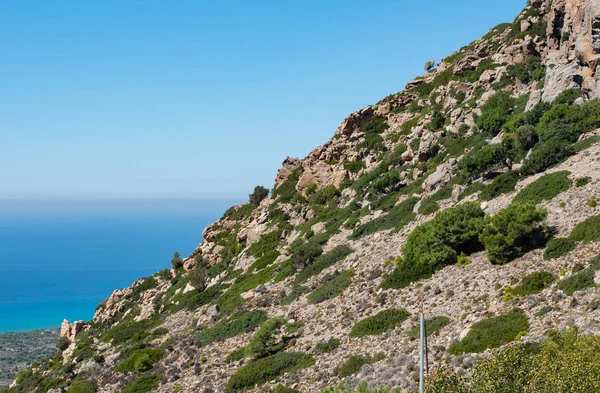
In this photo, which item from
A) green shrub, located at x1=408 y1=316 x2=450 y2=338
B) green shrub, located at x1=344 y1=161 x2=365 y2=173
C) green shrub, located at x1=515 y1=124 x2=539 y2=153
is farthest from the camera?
green shrub, located at x1=344 y1=161 x2=365 y2=173

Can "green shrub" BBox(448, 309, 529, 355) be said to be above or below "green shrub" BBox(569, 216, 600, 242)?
below

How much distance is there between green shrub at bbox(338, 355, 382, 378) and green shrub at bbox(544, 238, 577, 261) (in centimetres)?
933

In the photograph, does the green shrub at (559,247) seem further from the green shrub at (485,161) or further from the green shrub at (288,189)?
the green shrub at (288,189)

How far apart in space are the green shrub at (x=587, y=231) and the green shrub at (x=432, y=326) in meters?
7.40

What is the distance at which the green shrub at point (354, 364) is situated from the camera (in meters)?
18.3

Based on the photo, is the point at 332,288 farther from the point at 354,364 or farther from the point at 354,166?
the point at 354,166

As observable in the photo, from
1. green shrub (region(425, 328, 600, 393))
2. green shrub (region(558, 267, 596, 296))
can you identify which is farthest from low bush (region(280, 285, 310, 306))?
green shrub (region(425, 328, 600, 393))

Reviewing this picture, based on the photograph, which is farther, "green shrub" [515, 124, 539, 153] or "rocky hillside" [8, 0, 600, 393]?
"green shrub" [515, 124, 539, 153]

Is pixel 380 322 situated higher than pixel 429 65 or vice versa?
pixel 429 65

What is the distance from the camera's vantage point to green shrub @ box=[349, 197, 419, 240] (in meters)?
34.7

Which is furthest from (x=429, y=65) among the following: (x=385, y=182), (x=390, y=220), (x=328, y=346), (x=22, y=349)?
(x=22, y=349)

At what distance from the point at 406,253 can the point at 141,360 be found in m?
18.9

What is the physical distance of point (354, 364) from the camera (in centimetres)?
1862

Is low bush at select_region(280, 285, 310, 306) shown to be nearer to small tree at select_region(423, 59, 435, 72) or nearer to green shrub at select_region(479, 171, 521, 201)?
green shrub at select_region(479, 171, 521, 201)
